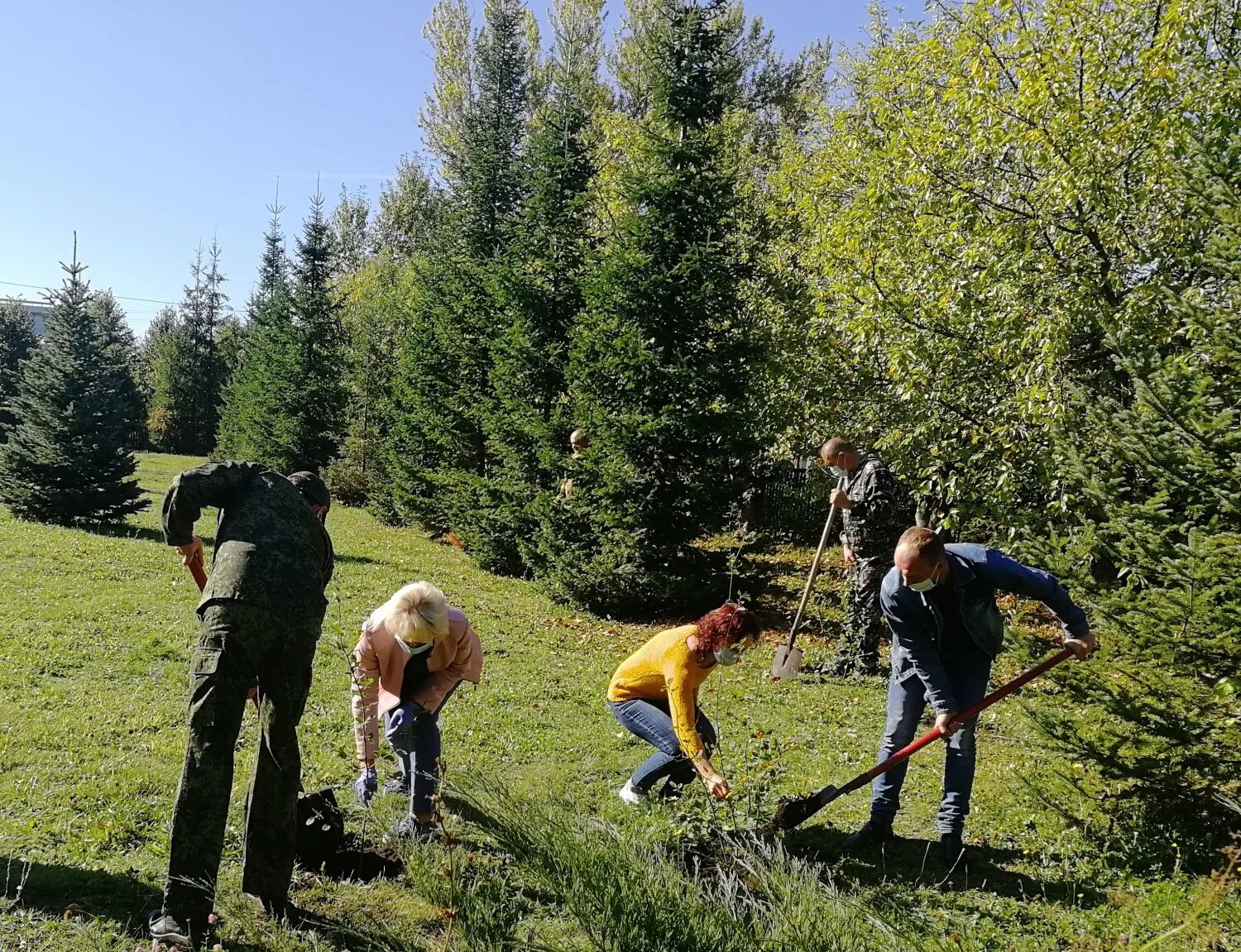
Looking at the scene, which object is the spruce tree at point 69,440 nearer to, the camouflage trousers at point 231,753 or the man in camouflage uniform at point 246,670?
the man in camouflage uniform at point 246,670

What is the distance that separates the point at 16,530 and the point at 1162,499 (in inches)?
578

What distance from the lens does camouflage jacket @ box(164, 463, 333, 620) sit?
3371 millimetres

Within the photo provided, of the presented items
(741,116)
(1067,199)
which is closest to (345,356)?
(741,116)

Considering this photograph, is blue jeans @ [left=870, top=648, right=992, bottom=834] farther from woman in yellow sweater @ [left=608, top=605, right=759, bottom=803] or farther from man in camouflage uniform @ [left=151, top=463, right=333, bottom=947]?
man in camouflage uniform @ [left=151, top=463, right=333, bottom=947]

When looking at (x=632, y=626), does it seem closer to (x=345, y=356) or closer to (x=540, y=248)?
(x=540, y=248)

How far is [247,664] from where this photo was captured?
3324 millimetres

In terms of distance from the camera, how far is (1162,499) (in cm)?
421

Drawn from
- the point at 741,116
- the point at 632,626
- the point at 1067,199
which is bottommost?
the point at 632,626

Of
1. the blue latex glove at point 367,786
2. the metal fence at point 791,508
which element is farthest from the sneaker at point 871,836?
the metal fence at point 791,508

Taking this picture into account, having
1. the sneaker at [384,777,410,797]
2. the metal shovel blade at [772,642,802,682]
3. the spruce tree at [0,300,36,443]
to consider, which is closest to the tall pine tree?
the metal shovel blade at [772,642,802,682]

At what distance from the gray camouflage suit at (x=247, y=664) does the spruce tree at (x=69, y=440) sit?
12687 millimetres

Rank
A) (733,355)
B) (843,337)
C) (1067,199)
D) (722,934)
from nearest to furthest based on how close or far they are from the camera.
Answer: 1. (722,934)
2. (1067,199)
3. (733,355)
4. (843,337)

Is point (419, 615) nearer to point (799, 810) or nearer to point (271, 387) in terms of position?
point (799, 810)

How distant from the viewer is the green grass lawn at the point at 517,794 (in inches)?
141
